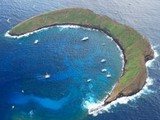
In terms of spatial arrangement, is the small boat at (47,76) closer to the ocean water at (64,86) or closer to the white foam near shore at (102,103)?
the ocean water at (64,86)

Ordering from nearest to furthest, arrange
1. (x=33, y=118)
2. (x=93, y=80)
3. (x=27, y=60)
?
(x=33, y=118)
(x=93, y=80)
(x=27, y=60)

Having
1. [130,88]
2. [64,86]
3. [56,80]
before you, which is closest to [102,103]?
[130,88]

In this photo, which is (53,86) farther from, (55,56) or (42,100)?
(55,56)

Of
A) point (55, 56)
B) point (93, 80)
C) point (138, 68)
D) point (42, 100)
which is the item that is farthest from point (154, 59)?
point (42, 100)

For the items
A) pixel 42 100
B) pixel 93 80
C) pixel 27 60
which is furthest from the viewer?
pixel 27 60

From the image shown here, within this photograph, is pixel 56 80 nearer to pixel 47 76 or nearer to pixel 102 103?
pixel 47 76

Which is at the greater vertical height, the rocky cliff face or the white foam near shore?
the rocky cliff face

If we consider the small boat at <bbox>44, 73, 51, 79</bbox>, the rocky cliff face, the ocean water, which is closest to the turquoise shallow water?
the ocean water

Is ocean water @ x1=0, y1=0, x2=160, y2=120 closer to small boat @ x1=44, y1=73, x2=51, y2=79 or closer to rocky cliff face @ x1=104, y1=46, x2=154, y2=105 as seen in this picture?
small boat @ x1=44, y1=73, x2=51, y2=79
